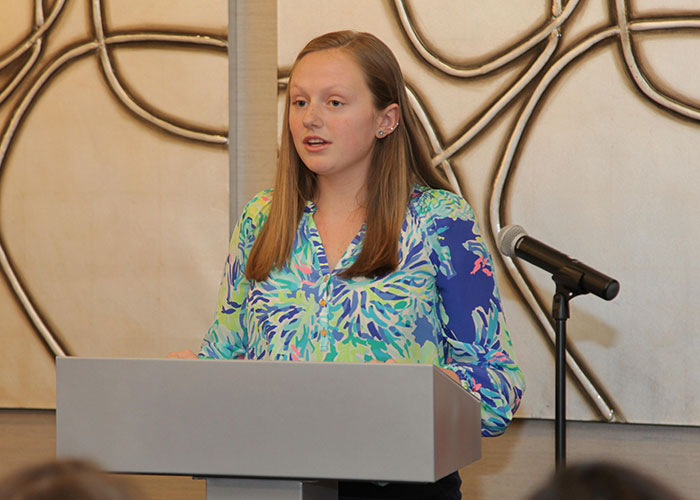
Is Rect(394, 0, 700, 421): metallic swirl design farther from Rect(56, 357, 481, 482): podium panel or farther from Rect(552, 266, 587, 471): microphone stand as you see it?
Rect(56, 357, 481, 482): podium panel

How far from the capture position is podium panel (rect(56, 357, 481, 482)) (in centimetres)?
119

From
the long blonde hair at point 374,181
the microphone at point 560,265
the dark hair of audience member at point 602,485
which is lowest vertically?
the dark hair of audience member at point 602,485

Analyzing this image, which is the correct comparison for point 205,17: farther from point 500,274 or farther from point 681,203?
point 681,203


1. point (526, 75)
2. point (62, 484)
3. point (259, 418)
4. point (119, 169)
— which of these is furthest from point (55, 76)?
point (62, 484)

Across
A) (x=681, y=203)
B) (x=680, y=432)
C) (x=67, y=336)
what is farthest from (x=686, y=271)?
(x=67, y=336)

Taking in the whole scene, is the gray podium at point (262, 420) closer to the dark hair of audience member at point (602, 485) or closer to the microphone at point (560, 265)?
the dark hair of audience member at point (602, 485)

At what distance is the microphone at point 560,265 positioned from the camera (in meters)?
1.90

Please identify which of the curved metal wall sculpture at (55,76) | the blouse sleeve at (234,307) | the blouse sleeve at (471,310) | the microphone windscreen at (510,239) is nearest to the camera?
the blouse sleeve at (471,310)

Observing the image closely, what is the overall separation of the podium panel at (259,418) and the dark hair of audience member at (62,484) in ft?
1.53

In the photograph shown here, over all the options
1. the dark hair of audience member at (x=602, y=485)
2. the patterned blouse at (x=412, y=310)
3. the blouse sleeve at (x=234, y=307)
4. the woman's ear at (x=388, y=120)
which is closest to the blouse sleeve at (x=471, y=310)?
the patterned blouse at (x=412, y=310)

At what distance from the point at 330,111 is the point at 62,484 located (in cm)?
122

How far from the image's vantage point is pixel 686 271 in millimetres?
2695

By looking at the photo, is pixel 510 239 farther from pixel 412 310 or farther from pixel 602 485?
pixel 602 485

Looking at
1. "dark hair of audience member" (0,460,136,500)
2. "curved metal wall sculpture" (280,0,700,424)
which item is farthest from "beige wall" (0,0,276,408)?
"dark hair of audience member" (0,460,136,500)
